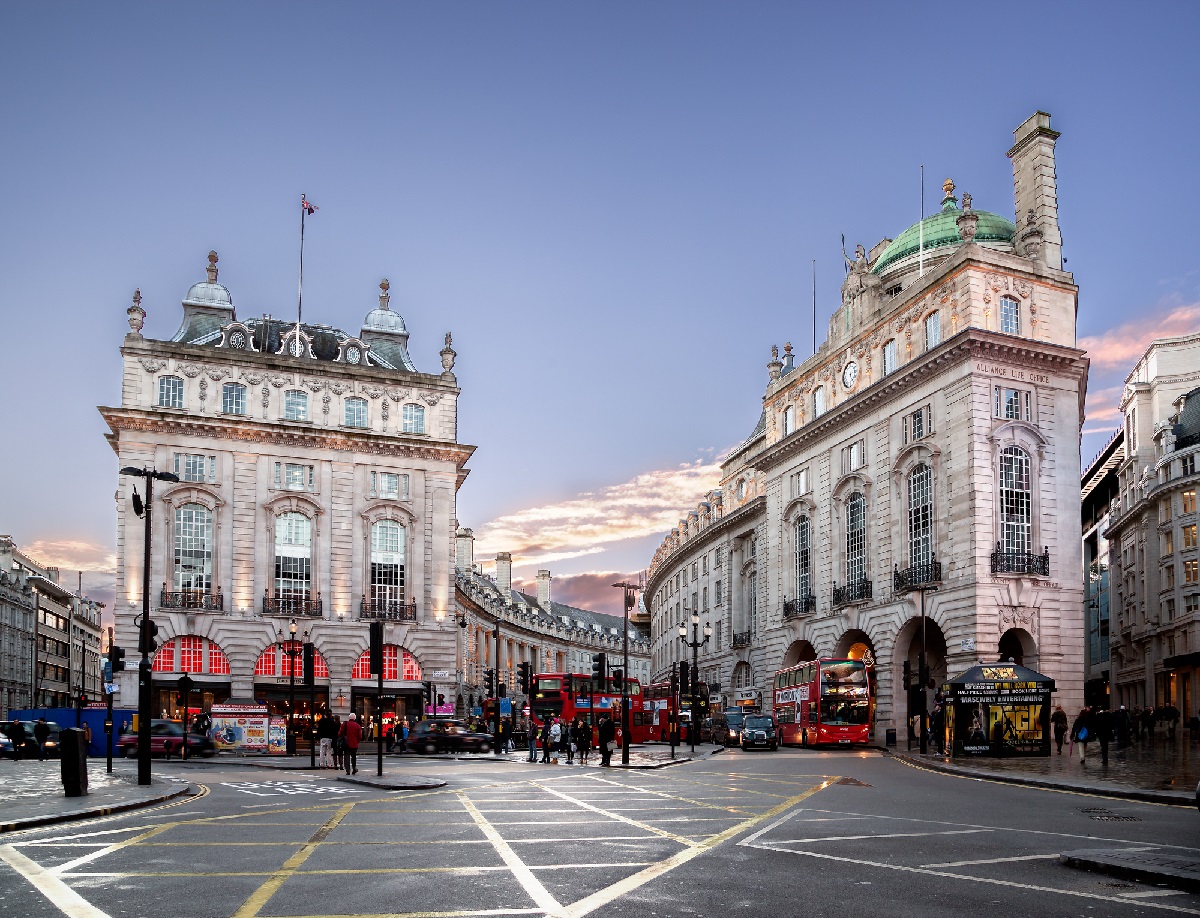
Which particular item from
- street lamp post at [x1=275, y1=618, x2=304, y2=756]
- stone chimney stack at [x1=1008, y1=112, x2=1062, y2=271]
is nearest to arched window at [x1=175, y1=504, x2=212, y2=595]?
street lamp post at [x1=275, y1=618, x2=304, y2=756]

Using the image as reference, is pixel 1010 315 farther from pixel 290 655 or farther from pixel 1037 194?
pixel 290 655

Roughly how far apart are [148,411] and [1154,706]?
68.6 metres

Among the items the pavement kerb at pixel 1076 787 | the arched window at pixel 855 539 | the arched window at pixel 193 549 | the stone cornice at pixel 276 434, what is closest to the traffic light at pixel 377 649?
the pavement kerb at pixel 1076 787

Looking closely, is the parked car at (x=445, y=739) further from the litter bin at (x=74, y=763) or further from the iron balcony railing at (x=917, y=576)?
the litter bin at (x=74, y=763)

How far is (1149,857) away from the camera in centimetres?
1231

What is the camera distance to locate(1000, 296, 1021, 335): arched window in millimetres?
56188

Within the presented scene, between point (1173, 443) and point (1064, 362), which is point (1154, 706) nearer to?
point (1173, 443)

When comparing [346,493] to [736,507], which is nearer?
[346,493]

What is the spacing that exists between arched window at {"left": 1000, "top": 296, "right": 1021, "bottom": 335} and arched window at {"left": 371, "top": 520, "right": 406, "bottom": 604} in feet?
122

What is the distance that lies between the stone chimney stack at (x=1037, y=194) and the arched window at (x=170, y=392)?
152 feet

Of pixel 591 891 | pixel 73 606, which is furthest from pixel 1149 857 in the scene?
pixel 73 606

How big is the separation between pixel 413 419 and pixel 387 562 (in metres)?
8.91

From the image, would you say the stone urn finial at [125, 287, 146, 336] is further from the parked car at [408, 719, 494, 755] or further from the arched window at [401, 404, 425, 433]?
the parked car at [408, 719, 494, 755]

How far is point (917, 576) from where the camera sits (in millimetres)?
57344
